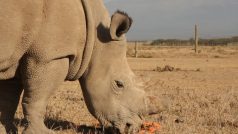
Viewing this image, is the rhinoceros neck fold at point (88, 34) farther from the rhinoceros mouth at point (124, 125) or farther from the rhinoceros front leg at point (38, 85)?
the rhinoceros mouth at point (124, 125)

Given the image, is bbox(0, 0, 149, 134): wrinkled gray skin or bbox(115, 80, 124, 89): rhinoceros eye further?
bbox(115, 80, 124, 89): rhinoceros eye

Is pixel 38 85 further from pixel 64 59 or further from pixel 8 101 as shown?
pixel 8 101

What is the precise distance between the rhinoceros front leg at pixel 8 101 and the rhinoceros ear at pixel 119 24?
119 cm

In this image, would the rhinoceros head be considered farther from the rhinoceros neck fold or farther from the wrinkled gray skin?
the rhinoceros neck fold

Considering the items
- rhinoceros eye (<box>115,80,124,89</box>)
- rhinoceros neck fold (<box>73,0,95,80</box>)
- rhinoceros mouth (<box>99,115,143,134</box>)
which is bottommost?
rhinoceros mouth (<box>99,115,143,134</box>)

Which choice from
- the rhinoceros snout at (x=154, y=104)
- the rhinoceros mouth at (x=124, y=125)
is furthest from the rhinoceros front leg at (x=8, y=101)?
the rhinoceros snout at (x=154, y=104)

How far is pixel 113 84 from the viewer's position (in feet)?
18.4

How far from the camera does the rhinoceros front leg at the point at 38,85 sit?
486cm

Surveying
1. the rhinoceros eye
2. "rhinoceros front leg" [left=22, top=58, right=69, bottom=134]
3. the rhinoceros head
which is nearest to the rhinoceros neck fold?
the rhinoceros head

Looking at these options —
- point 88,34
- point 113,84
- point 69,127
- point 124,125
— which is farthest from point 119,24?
point 69,127

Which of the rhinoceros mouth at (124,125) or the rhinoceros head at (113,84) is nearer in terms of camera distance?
the rhinoceros head at (113,84)

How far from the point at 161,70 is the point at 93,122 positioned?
421 inches

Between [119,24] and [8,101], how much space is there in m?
1.50

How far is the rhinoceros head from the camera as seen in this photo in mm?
5457
